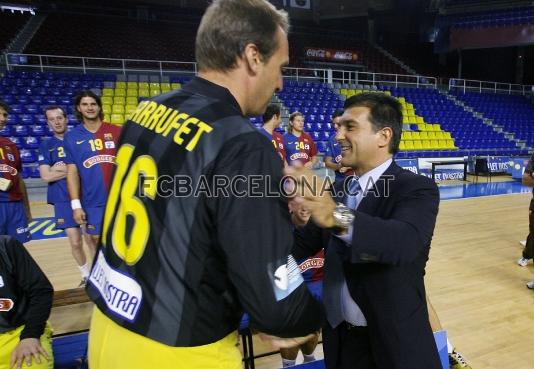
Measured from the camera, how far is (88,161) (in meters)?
3.56

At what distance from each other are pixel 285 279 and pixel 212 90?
1.60 ft

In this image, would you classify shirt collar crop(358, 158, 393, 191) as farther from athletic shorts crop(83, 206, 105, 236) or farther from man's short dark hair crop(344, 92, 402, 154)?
athletic shorts crop(83, 206, 105, 236)

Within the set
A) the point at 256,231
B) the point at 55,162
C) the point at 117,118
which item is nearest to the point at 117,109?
the point at 117,118

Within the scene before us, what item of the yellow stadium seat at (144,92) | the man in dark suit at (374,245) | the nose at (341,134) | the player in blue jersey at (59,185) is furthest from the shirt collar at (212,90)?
the yellow stadium seat at (144,92)

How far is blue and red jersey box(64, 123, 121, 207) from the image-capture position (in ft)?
11.6

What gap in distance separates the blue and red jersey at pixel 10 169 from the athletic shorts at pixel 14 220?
0.20ft

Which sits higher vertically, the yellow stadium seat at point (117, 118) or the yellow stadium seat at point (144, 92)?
the yellow stadium seat at point (144, 92)

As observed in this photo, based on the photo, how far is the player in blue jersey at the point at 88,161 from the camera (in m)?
3.54

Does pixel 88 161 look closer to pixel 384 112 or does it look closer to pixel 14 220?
pixel 14 220

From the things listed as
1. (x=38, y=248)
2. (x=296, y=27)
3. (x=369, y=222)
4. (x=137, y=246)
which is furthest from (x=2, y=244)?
(x=296, y=27)

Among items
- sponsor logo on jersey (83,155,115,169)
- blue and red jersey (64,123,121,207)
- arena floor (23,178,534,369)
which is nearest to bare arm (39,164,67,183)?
blue and red jersey (64,123,121,207)

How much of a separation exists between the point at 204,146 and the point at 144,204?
0.21m

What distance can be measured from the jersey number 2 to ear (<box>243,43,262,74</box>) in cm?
33

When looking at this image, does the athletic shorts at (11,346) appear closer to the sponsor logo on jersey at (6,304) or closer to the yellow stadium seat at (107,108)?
the sponsor logo on jersey at (6,304)
